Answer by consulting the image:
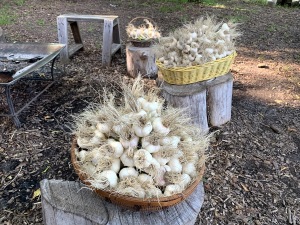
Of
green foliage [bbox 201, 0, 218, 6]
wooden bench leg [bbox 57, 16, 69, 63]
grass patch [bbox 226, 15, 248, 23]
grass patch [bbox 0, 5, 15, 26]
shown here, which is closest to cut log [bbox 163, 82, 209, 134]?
wooden bench leg [bbox 57, 16, 69, 63]

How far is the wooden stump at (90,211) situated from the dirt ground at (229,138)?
687 mm

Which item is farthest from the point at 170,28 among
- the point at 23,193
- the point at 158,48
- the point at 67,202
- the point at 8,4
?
the point at 67,202

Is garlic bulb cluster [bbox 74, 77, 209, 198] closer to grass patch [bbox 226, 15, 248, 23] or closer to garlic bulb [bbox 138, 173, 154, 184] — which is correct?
garlic bulb [bbox 138, 173, 154, 184]

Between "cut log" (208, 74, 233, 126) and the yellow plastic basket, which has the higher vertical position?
the yellow plastic basket

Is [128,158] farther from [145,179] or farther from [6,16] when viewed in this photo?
[6,16]

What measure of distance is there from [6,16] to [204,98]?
5.61 meters

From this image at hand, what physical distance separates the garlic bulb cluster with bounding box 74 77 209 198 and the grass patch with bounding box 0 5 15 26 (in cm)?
571

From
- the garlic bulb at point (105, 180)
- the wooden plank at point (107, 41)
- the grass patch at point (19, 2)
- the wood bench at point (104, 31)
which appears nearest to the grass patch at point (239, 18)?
the wood bench at point (104, 31)

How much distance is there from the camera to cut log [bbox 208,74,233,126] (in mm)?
2854

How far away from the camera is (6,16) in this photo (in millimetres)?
6672

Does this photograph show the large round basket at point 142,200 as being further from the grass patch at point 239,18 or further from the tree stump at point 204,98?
the grass patch at point 239,18

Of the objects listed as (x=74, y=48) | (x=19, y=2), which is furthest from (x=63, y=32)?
(x=19, y=2)

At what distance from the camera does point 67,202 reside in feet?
4.91

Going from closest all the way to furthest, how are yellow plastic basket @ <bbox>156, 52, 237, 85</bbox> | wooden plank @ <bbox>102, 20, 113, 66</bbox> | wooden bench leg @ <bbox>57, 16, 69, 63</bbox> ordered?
yellow plastic basket @ <bbox>156, 52, 237, 85</bbox>
wooden plank @ <bbox>102, 20, 113, 66</bbox>
wooden bench leg @ <bbox>57, 16, 69, 63</bbox>
